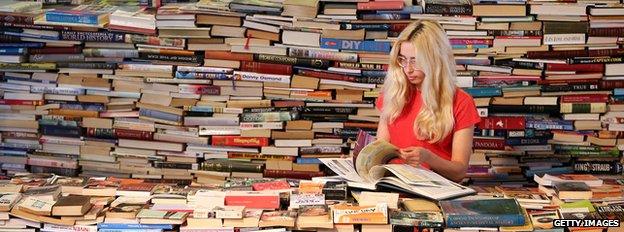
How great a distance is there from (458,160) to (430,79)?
0.31m

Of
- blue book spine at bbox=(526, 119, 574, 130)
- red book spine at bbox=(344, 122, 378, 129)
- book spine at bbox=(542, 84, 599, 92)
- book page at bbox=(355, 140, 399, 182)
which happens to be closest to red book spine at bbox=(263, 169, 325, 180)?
red book spine at bbox=(344, 122, 378, 129)

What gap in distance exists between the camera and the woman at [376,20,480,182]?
10.8 ft

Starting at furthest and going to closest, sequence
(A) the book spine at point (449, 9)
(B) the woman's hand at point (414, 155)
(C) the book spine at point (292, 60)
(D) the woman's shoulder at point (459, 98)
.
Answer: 1. (C) the book spine at point (292, 60)
2. (A) the book spine at point (449, 9)
3. (D) the woman's shoulder at point (459, 98)
4. (B) the woman's hand at point (414, 155)

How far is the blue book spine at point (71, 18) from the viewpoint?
452 centimetres

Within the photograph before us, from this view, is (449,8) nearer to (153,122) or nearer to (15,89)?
(153,122)

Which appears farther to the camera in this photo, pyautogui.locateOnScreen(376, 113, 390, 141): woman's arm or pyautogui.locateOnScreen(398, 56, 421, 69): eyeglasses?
pyautogui.locateOnScreen(376, 113, 390, 141): woman's arm

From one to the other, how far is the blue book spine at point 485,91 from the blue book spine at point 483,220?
1891 millimetres

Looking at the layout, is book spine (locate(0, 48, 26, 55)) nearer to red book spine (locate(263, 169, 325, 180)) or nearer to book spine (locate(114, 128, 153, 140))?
book spine (locate(114, 128, 153, 140))

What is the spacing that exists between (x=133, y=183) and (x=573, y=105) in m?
2.39

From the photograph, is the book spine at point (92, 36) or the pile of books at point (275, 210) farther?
the book spine at point (92, 36)

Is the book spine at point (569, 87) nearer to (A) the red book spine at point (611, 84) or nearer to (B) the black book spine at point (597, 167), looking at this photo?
(A) the red book spine at point (611, 84)

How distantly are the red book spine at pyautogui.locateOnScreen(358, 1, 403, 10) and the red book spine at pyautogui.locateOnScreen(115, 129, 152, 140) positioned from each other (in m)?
1.28

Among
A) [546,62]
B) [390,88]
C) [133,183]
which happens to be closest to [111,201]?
[133,183]

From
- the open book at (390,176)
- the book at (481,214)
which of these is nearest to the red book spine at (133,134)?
the open book at (390,176)
